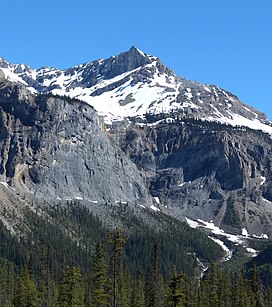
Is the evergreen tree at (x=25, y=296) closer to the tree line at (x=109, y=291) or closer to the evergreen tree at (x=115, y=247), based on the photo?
the tree line at (x=109, y=291)

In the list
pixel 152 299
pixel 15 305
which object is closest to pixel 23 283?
pixel 15 305

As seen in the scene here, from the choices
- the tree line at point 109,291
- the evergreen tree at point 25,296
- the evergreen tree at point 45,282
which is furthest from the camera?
the evergreen tree at point 45,282

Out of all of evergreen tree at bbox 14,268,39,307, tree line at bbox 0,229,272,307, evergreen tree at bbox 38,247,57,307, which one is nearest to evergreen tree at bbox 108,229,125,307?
tree line at bbox 0,229,272,307

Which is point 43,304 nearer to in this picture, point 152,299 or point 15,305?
point 15,305

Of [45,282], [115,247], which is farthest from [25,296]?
[115,247]

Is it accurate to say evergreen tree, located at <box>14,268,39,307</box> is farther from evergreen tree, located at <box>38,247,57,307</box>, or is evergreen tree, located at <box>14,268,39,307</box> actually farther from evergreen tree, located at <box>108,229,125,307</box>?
evergreen tree, located at <box>108,229,125,307</box>

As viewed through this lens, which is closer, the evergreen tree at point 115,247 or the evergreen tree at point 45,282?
the evergreen tree at point 115,247

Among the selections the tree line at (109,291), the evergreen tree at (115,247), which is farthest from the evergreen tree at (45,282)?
the evergreen tree at (115,247)

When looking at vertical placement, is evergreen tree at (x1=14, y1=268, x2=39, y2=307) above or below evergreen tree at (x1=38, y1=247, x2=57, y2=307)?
below

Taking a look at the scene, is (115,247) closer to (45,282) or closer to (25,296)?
(25,296)

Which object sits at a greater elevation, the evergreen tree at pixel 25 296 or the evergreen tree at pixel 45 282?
the evergreen tree at pixel 45 282

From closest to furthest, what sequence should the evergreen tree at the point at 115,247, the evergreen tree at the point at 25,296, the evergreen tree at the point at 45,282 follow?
the evergreen tree at the point at 115,247
the evergreen tree at the point at 25,296
the evergreen tree at the point at 45,282

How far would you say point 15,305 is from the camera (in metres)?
111

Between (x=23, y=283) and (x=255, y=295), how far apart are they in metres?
41.3
